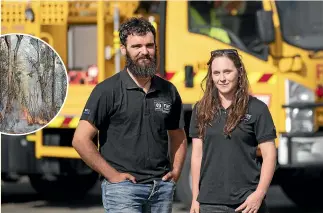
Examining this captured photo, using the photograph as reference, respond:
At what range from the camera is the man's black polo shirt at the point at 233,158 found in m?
4.60

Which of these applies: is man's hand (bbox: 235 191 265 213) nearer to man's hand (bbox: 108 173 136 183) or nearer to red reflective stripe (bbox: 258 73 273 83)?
man's hand (bbox: 108 173 136 183)

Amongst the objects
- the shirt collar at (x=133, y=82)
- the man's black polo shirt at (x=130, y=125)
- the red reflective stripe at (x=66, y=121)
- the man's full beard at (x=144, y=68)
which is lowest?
the red reflective stripe at (x=66, y=121)

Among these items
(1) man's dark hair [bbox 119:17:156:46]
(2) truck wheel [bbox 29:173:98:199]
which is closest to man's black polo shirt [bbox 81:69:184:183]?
(1) man's dark hair [bbox 119:17:156:46]

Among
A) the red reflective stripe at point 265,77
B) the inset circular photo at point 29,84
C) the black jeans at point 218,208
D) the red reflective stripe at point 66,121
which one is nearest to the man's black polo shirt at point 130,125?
the black jeans at point 218,208

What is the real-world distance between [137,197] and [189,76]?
15.6 ft

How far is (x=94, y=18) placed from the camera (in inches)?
404

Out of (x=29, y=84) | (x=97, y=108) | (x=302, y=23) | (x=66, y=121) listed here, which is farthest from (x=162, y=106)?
(x=66, y=121)

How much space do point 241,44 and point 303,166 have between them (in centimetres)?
133

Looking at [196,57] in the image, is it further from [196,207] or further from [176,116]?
[196,207]

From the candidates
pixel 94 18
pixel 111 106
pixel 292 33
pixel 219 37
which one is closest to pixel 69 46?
pixel 94 18

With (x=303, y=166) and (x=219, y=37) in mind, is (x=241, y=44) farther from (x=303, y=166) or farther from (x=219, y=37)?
(x=303, y=166)

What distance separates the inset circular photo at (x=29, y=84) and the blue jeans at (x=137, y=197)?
0.88 metres

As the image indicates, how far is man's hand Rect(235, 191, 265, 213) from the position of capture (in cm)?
455

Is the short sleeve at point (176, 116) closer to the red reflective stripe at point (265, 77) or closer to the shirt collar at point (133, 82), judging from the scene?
the shirt collar at point (133, 82)
